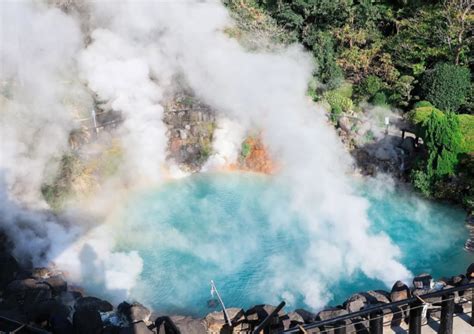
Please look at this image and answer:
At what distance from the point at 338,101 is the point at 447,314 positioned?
1068 cm

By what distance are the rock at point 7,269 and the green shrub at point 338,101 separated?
996 centimetres

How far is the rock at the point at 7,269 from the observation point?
333 inches

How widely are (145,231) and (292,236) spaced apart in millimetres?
3082

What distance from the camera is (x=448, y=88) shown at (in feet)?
49.0

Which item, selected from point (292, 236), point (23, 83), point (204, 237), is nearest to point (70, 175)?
point (23, 83)

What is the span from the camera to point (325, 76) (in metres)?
17.0

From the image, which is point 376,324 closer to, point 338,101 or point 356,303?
point 356,303

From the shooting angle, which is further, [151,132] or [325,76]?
[325,76]

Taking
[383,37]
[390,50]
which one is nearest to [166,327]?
[390,50]

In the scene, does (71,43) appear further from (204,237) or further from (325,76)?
(325,76)

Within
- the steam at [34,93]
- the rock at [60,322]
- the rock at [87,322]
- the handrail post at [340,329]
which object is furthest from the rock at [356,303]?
the steam at [34,93]

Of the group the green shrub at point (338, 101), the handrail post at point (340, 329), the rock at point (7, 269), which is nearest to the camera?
the handrail post at point (340, 329)

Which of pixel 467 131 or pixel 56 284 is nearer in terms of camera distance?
pixel 56 284

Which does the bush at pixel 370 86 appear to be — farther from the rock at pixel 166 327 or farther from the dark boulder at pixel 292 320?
the rock at pixel 166 327
